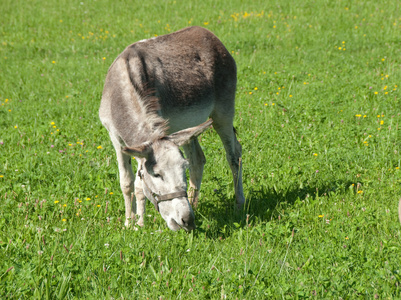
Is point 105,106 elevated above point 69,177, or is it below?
above

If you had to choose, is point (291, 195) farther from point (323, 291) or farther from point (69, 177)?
point (69, 177)

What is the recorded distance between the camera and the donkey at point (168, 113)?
12.8 ft

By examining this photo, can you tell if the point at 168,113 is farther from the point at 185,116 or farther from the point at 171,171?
the point at 171,171

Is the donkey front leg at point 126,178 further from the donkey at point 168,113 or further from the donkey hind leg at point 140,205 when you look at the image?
the donkey hind leg at point 140,205

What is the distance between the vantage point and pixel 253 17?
14883 mm

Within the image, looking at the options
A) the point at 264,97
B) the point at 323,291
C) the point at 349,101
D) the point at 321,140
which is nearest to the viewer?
the point at 323,291

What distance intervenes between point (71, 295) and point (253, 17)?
43.0ft

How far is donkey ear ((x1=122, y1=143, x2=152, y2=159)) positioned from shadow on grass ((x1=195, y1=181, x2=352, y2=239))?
1.01 meters

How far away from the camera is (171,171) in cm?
387

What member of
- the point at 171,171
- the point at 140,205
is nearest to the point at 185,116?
A: the point at 140,205

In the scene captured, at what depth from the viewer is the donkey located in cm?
389

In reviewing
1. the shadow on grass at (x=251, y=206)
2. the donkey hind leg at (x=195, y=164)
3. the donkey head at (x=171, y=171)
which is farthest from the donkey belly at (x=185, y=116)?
the donkey head at (x=171, y=171)

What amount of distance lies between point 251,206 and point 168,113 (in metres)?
1.40

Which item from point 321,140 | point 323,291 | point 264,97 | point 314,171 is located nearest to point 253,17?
point 264,97
